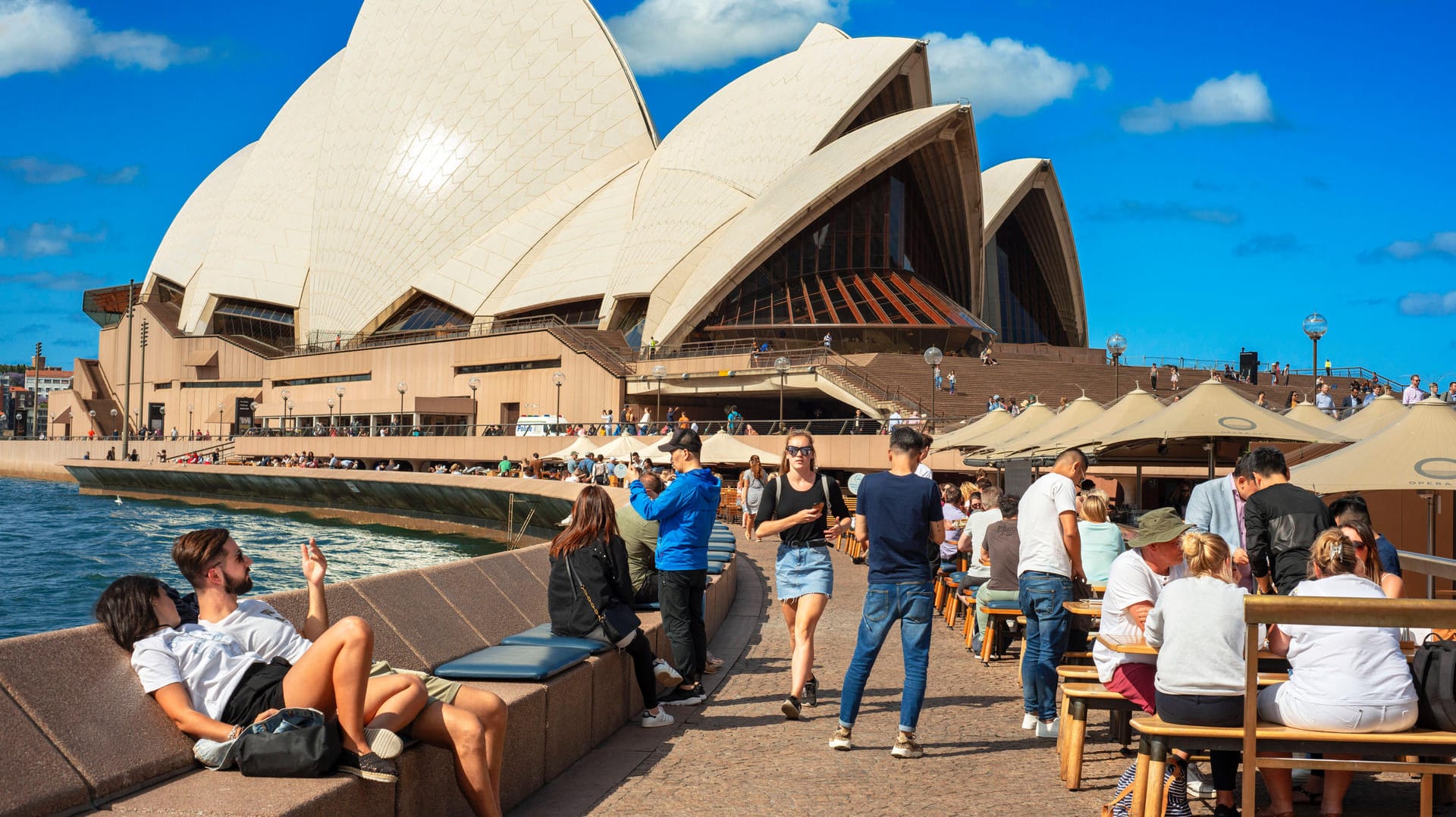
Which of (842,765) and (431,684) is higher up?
(431,684)

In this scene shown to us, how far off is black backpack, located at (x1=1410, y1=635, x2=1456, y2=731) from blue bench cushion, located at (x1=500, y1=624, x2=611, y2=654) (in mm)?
3320

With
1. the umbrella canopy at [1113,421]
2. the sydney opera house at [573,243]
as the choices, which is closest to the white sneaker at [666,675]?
the umbrella canopy at [1113,421]

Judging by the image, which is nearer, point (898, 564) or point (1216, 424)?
point (898, 564)

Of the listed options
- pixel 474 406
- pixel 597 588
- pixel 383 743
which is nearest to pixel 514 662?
pixel 597 588

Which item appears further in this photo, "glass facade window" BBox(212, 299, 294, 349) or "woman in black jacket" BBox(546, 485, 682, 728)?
"glass facade window" BBox(212, 299, 294, 349)

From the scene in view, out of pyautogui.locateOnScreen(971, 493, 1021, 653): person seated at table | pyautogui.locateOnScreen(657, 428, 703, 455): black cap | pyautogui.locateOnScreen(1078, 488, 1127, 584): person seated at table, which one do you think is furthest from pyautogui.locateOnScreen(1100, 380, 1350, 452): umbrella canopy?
pyautogui.locateOnScreen(657, 428, 703, 455): black cap

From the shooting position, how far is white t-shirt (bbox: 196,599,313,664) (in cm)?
389

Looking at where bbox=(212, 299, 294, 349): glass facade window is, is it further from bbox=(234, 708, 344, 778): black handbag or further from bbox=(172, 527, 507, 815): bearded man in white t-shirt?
bbox=(234, 708, 344, 778): black handbag

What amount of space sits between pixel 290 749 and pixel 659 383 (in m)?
34.2

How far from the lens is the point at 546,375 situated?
141 ft

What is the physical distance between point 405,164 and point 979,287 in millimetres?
25872

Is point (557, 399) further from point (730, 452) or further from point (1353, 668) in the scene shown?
point (1353, 668)

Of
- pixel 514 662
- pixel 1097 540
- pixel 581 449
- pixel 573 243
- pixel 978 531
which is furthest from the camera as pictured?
pixel 573 243

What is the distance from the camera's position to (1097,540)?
7.43 meters
